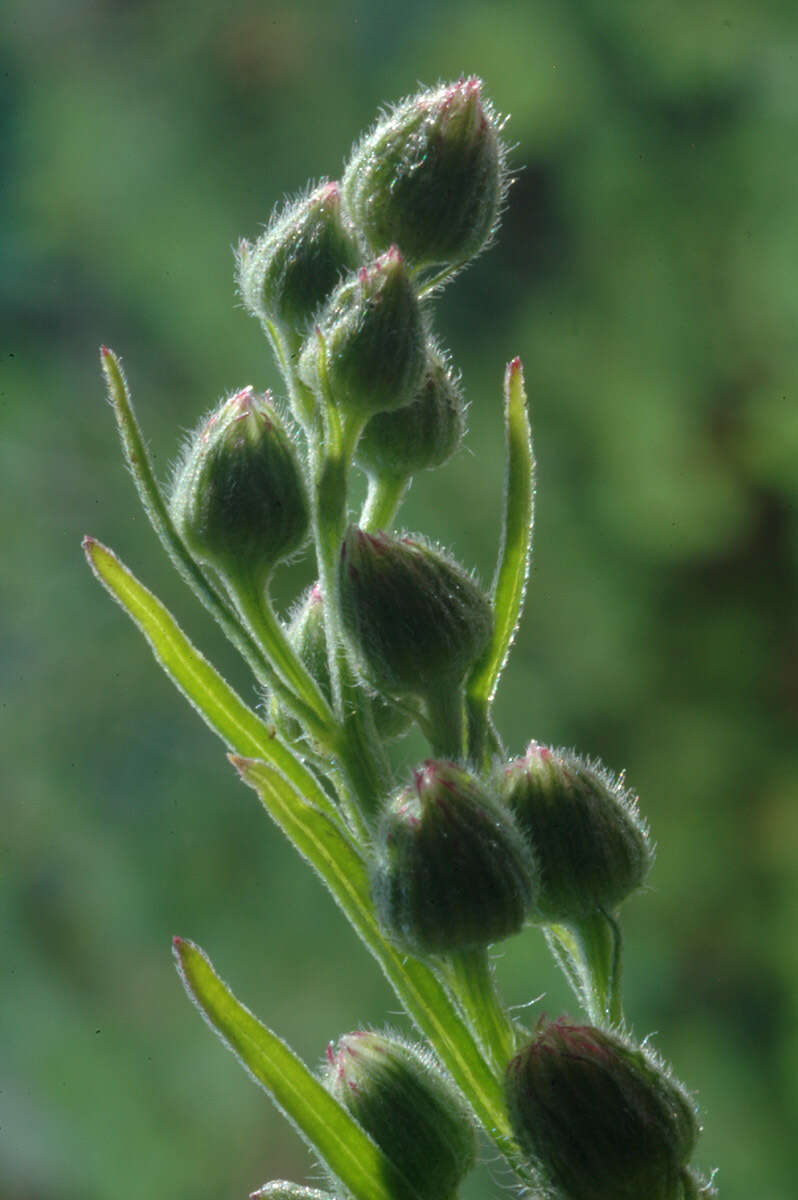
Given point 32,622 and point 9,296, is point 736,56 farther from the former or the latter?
point 32,622

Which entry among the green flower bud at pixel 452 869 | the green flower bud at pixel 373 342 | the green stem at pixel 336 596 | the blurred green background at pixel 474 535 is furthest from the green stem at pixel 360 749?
the blurred green background at pixel 474 535

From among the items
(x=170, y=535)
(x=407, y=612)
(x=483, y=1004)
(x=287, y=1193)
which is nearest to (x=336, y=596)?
(x=407, y=612)

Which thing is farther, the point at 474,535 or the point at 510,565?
the point at 474,535

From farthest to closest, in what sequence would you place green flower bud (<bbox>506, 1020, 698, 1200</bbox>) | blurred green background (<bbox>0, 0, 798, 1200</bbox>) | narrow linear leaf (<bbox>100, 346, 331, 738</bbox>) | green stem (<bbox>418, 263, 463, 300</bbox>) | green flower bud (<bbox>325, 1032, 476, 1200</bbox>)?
1. blurred green background (<bbox>0, 0, 798, 1200</bbox>)
2. green stem (<bbox>418, 263, 463, 300</bbox>)
3. narrow linear leaf (<bbox>100, 346, 331, 738</bbox>)
4. green flower bud (<bbox>325, 1032, 476, 1200</bbox>)
5. green flower bud (<bbox>506, 1020, 698, 1200</bbox>)

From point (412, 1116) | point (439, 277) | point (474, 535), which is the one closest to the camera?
point (412, 1116)

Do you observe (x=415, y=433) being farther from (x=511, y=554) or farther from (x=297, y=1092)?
(x=297, y=1092)

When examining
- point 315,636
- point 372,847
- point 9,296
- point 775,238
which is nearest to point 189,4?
point 9,296

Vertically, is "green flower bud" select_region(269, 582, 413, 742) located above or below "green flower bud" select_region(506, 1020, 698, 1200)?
above

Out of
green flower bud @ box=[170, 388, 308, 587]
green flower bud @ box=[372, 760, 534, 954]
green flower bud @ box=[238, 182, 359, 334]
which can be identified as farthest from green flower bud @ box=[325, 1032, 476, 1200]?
green flower bud @ box=[238, 182, 359, 334]

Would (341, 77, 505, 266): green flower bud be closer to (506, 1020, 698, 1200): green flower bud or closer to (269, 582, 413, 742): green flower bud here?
(269, 582, 413, 742): green flower bud
